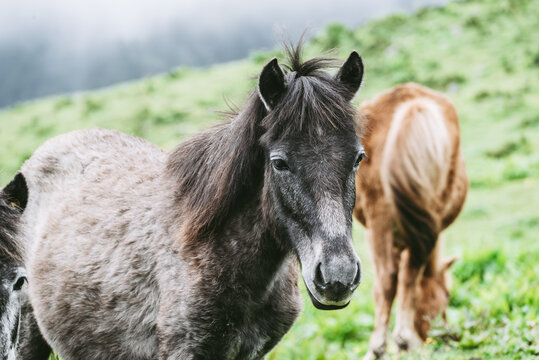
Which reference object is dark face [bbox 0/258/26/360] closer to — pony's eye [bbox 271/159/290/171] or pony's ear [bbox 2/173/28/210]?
pony's ear [bbox 2/173/28/210]

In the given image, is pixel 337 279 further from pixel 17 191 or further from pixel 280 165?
pixel 17 191

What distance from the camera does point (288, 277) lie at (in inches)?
141

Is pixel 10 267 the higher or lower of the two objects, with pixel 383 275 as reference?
higher

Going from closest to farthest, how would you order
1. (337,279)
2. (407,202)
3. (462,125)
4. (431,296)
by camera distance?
(337,279) → (407,202) → (431,296) → (462,125)

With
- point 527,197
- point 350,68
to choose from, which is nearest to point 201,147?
point 350,68

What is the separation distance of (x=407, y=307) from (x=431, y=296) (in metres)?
0.51

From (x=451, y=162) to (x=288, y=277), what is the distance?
9.90 ft

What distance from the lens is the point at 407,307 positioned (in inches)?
221

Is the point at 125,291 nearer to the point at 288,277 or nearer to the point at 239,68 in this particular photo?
the point at 288,277

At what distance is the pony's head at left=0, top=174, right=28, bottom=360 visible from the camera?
9.20 ft

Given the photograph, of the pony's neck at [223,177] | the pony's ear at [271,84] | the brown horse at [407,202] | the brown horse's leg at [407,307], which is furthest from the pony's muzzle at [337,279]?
the brown horse's leg at [407,307]

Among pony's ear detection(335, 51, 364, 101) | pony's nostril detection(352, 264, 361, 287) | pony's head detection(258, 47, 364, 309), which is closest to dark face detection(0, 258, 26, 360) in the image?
pony's head detection(258, 47, 364, 309)

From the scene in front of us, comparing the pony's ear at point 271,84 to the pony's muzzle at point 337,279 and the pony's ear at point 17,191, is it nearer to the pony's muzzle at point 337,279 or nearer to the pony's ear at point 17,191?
the pony's muzzle at point 337,279

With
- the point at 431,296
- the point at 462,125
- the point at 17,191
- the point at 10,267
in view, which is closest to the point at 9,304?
the point at 10,267
